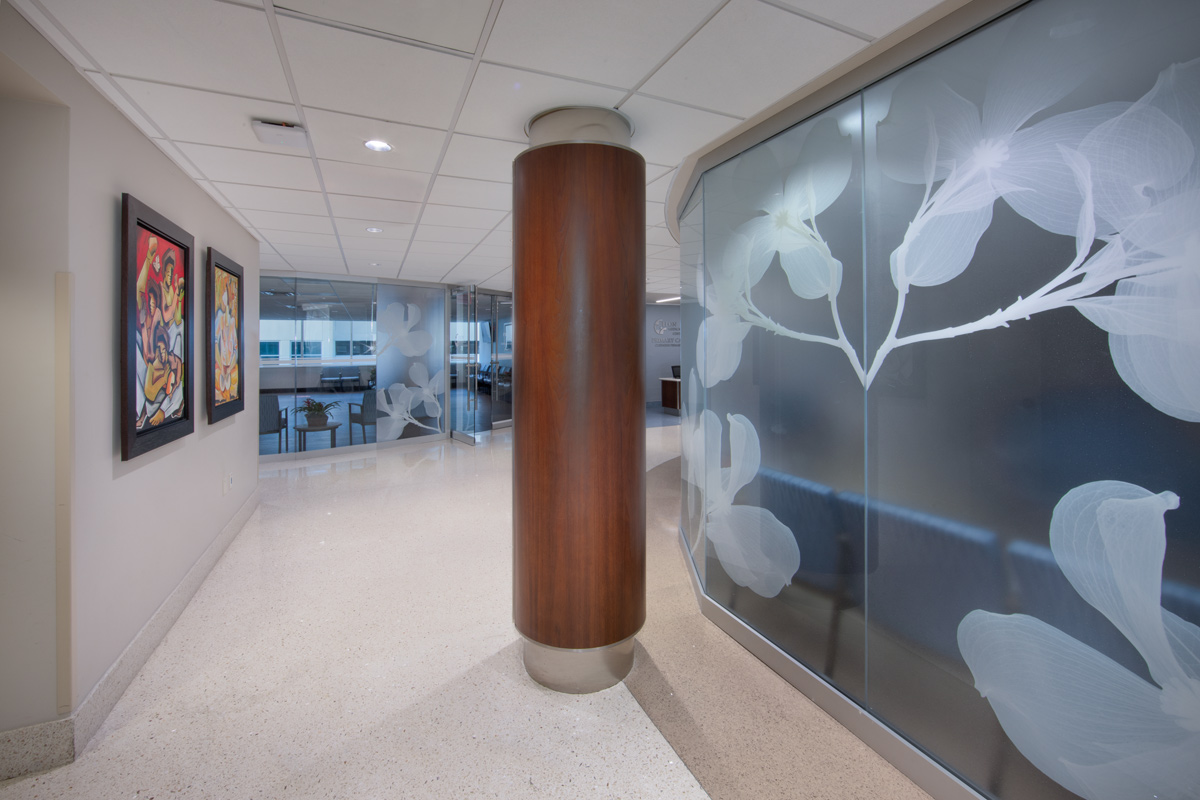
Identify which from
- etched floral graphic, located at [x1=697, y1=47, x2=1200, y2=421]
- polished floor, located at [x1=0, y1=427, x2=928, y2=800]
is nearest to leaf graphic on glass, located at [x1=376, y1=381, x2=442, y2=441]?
polished floor, located at [x1=0, y1=427, x2=928, y2=800]

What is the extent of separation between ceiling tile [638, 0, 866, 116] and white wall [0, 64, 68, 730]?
2.34 meters

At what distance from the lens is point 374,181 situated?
338 centimetres

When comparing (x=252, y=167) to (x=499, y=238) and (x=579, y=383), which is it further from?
(x=579, y=383)

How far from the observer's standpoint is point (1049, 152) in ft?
5.05

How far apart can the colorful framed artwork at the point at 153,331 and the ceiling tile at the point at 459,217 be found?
1.59 m

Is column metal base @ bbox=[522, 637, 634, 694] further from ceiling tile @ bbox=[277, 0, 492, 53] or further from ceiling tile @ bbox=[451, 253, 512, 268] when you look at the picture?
ceiling tile @ bbox=[451, 253, 512, 268]

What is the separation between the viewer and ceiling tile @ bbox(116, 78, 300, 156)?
2.24 m

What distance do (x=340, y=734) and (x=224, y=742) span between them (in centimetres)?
44

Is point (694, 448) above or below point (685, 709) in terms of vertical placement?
above

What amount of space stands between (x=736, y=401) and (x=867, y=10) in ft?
5.77

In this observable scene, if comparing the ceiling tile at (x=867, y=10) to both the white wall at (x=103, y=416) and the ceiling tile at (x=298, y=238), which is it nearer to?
the white wall at (x=103, y=416)

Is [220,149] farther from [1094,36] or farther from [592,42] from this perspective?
[1094,36]

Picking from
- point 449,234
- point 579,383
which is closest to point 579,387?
point 579,383

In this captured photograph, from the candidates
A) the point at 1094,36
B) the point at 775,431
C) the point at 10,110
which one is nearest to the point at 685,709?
the point at 775,431
